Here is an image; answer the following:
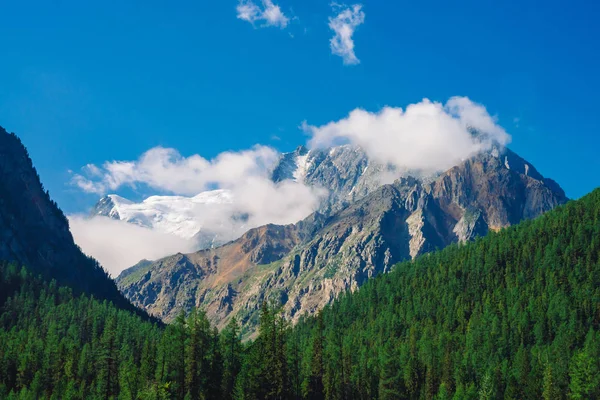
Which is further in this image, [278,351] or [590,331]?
[590,331]

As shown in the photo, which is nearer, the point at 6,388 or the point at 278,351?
the point at 278,351

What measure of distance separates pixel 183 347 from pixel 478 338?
90127 millimetres

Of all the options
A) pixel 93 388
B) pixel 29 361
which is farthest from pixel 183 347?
pixel 29 361

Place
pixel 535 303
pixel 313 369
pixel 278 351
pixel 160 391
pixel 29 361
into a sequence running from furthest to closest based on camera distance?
pixel 535 303 → pixel 29 361 → pixel 313 369 → pixel 278 351 → pixel 160 391

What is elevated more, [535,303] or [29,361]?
[535,303]

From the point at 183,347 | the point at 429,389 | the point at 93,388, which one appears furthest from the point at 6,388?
the point at 429,389

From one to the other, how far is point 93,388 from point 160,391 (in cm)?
3661

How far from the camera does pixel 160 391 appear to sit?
10950 centimetres

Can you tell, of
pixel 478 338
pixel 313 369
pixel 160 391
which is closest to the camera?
pixel 160 391

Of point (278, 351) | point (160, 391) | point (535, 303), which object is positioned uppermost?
point (535, 303)

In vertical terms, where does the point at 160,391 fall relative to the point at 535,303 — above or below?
below

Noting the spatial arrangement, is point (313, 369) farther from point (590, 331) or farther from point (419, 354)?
point (590, 331)

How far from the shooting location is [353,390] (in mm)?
146500

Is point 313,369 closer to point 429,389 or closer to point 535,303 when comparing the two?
point 429,389
